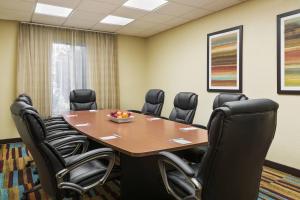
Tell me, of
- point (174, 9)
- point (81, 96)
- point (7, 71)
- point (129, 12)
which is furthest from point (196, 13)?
point (7, 71)

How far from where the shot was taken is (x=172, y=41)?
5504 mm

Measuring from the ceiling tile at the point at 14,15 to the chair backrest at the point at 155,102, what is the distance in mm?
2737

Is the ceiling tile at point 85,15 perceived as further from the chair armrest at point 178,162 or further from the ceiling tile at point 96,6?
the chair armrest at point 178,162

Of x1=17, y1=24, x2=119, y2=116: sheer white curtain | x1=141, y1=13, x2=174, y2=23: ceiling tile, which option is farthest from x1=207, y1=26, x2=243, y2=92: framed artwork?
x1=17, y1=24, x2=119, y2=116: sheer white curtain

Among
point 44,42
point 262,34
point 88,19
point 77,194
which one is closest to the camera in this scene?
point 77,194

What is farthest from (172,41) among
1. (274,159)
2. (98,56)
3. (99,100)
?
(274,159)

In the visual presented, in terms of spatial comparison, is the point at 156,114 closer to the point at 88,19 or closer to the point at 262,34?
the point at 262,34

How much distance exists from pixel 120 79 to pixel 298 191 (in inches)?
182

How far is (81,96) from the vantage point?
189 inches

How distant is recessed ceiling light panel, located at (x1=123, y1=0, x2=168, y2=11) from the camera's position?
3.86m

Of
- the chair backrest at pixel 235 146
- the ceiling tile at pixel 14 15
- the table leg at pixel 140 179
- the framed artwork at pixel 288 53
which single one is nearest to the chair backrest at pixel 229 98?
the framed artwork at pixel 288 53

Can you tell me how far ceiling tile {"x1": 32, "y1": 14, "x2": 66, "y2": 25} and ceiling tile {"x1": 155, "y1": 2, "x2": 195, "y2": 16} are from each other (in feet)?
6.73

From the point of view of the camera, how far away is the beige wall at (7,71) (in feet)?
15.8

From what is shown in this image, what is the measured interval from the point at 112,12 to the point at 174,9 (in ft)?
3.77
